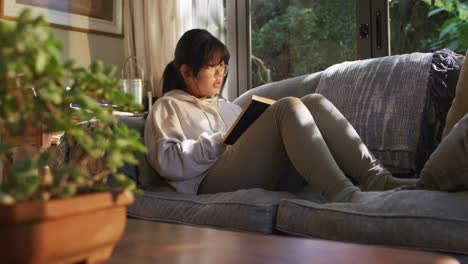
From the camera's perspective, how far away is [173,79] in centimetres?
209

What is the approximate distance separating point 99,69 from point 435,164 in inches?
40.8

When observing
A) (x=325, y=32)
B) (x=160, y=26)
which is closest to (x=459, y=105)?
(x=325, y=32)

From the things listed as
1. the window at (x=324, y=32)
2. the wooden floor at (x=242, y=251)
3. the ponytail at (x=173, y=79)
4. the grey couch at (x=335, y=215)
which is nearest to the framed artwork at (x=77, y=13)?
the window at (x=324, y=32)

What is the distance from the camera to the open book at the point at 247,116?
165 cm

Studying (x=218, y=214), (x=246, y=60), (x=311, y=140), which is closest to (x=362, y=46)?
(x=246, y=60)

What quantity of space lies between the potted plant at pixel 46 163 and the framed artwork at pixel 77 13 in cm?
256

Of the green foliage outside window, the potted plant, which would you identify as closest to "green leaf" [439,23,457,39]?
the green foliage outside window

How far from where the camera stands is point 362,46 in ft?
8.85

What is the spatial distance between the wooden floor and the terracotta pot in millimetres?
95

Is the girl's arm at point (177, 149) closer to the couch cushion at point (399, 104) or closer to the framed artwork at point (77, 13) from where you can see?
the couch cushion at point (399, 104)

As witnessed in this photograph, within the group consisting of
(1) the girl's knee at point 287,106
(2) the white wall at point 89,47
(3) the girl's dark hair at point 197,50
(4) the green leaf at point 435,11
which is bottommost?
(1) the girl's knee at point 287,106

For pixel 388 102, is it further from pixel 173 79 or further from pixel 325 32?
pixel 325 32

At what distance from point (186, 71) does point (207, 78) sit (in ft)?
0.29

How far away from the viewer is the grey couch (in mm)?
1112
